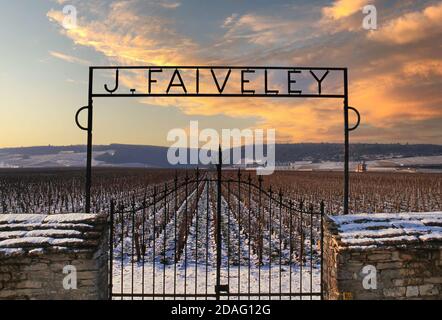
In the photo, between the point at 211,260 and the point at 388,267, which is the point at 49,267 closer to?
the point at 388,267

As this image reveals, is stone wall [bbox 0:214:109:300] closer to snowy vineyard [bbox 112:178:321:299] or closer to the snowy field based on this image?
snowy vineyard [bbox 112:178:321:299]

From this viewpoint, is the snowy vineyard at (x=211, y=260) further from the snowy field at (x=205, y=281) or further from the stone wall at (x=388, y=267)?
the stone wall at (x=388, y=267)

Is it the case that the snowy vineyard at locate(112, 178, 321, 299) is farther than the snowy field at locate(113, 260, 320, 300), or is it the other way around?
the snowy field at locate(113, 260, 320, 300)

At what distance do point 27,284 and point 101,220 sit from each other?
1327mm

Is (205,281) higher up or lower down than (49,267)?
lower down

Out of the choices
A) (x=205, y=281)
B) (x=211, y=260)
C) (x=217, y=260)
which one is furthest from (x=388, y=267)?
(x=211, y=260)

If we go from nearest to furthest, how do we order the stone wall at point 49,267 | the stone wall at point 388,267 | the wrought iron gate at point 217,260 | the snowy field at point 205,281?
1. the stone wall at point 49,267
2. the stone wall at point 388,267
3. the wrought iron gate at point 217,260
4. the snowy field at point 205,281

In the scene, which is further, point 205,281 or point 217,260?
point 205,281

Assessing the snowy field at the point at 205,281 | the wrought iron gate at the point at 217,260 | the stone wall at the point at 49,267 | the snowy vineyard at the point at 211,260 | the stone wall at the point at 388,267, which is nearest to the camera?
the stone wall at the point at 49,267

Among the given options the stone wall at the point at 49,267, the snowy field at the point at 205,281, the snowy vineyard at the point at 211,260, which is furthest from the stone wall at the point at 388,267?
the stone wall at the point at 49,267

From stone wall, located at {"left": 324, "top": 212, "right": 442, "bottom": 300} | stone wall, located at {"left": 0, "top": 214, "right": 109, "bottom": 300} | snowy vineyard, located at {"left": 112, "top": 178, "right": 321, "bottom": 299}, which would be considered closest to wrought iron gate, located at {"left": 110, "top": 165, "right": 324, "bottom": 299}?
snowy vineyard, located at {"left": 112, "top": 178, "right": 321, "bottom": 299}

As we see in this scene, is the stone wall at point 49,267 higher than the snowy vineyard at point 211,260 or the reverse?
higher

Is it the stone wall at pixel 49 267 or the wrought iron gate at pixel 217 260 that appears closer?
the stone wall at pixel 49 267
